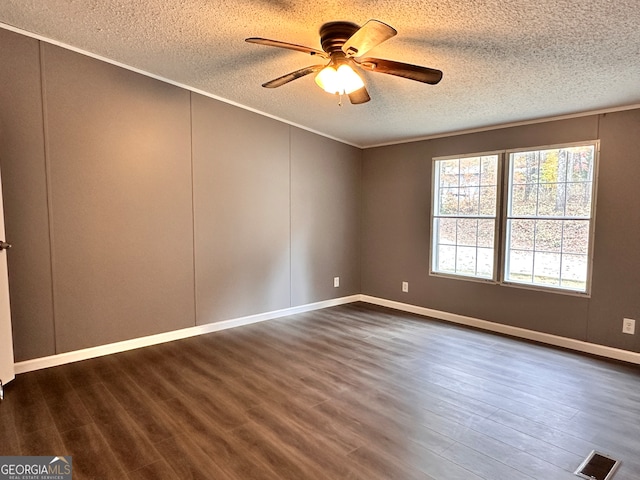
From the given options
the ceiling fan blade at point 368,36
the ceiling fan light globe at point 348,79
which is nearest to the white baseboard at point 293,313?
the ceiling fan light globe at point 348,79

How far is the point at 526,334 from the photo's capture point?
13.1 ft

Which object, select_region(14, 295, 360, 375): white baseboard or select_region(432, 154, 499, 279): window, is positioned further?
select_region(432, 154, 499, 279): window

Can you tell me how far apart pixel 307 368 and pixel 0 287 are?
93.5 inches

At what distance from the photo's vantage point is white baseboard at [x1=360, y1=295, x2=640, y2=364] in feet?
11.2

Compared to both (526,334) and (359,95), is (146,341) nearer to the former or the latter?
(359,95)

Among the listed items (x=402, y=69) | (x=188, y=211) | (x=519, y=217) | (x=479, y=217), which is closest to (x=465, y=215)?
(x=479, y=217)

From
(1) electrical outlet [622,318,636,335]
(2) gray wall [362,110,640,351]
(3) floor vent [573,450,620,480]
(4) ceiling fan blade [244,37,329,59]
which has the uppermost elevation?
(4) ceiling fan blade [244,37,329,59]

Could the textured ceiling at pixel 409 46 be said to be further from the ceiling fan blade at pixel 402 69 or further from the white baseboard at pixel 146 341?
the white baseboard at pixel 146 341

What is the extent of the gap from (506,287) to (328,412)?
273cm

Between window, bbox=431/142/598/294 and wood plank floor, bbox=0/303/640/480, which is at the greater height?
window, bbox=431/142/598/294

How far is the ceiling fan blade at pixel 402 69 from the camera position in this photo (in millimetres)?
2225

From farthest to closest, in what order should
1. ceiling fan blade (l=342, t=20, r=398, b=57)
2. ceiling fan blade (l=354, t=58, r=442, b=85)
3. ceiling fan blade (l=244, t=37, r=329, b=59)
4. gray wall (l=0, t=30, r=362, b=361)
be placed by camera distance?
gray wall (l=0, t=30, r=362, b=361) < ceiling fan blade (l=354, t=58, r=442, b=85) < ceiling fan blade (l=244, t=37, r=329, b=59) < ceiling fan blade (l=342, t=20, r=398, b=57)

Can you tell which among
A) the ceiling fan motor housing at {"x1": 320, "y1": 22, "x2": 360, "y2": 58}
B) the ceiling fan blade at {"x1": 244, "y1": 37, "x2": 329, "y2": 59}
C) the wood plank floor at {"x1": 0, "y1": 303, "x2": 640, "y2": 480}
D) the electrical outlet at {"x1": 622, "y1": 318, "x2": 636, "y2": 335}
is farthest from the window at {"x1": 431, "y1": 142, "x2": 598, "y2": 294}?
the ceiling fan blade at {"x1": 244, "y1": 37, "x2": 329, "y2": 59}

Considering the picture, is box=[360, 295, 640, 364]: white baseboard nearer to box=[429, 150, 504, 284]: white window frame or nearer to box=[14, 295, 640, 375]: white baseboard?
box=[14, 295, 640, 375]: white baseboard
